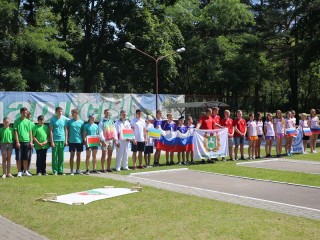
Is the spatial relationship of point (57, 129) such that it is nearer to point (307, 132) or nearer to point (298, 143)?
point (298, 143)

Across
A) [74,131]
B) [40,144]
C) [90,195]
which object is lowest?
[90,195]

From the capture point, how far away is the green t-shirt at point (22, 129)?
12906 millimetres

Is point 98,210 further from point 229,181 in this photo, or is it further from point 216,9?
point 216,9

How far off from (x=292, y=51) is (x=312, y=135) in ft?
51.9

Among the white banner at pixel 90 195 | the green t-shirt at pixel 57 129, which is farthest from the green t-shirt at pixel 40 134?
the white banner at pixel 90 195

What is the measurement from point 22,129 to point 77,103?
10.5 metres

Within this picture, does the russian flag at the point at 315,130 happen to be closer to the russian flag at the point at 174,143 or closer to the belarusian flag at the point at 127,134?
the russian flag at the point at 174,143

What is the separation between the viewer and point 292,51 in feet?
112

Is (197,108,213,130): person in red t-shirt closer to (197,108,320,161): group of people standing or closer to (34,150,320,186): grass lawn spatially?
(197,108,320,161): group of people standing

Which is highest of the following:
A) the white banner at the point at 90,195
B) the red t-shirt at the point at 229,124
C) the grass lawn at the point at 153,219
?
the red t-shirt at the point at 229,124

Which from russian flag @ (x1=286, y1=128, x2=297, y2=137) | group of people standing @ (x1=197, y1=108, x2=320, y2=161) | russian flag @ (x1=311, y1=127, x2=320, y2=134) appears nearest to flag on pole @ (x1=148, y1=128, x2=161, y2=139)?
group of people standing @ (x1=197, y1=108, x2=320, y2=161)

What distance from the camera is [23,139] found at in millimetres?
12906

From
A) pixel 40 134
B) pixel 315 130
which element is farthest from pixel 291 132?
pixel 40 134

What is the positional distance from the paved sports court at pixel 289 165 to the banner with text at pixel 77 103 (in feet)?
34.6
